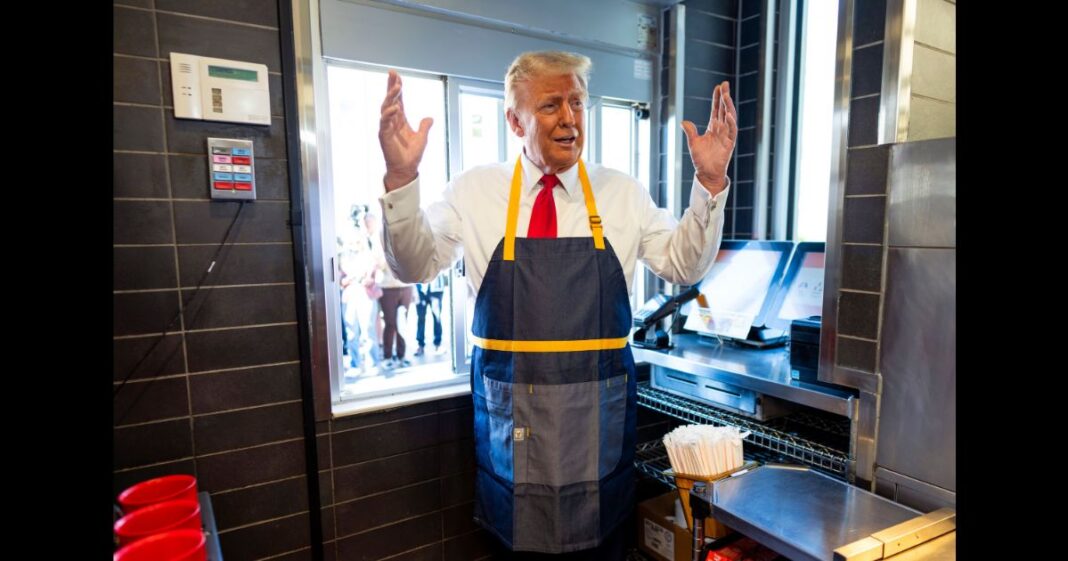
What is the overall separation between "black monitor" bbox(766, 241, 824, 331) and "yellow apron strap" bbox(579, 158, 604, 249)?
3.21ft

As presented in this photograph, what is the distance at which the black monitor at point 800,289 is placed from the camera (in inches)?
77.6

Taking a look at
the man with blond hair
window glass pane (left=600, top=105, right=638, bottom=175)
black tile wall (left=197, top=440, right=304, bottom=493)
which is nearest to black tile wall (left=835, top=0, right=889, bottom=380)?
the man with blond hair

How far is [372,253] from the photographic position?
12.0ft

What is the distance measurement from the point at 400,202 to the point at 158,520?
792 mm

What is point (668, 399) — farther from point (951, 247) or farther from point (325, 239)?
point (325, 239)

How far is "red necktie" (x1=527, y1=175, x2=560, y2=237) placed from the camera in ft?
4.72

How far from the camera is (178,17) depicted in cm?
148

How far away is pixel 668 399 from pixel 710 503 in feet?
2.34

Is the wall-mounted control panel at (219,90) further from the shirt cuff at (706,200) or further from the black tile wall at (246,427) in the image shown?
the shirt cuff at (706,200)

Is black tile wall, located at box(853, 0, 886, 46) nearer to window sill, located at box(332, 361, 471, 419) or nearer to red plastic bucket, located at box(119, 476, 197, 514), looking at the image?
window sill, located at box(332, 361, 471, 419)

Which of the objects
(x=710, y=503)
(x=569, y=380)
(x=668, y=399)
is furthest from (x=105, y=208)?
(x=668, y=399)

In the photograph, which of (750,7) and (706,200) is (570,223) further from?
(750,7)

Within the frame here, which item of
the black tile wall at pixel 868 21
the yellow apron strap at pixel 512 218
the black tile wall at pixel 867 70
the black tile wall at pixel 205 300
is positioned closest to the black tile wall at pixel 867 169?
the black tile wall at pixel 867 70

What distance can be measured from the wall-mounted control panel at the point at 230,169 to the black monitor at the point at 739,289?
1.70m
